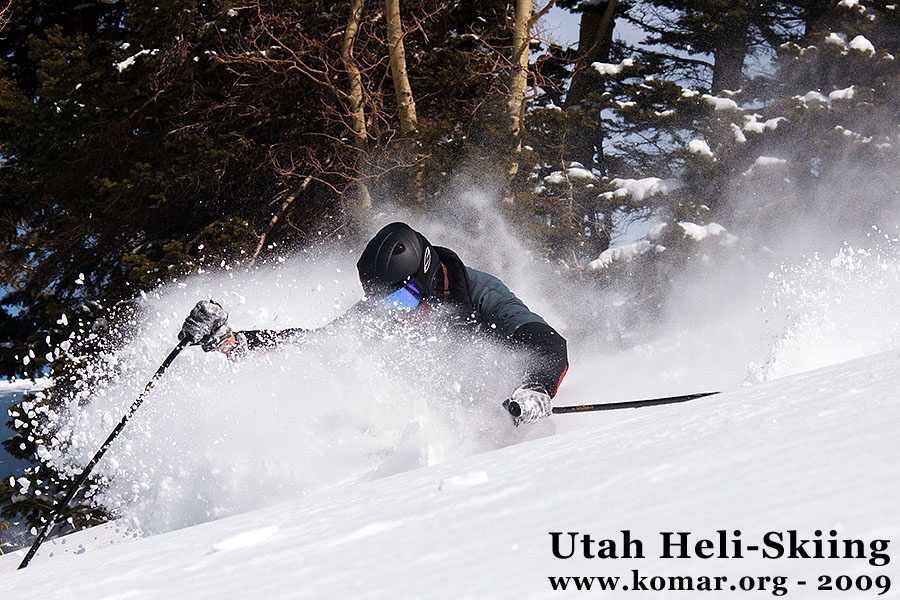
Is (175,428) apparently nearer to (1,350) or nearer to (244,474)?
(244,474)

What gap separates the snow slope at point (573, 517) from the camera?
3.59 ft

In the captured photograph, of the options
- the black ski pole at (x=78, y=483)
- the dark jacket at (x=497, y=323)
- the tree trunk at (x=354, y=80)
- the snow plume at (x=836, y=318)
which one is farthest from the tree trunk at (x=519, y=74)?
the black ski pole at (x=78, y=483)

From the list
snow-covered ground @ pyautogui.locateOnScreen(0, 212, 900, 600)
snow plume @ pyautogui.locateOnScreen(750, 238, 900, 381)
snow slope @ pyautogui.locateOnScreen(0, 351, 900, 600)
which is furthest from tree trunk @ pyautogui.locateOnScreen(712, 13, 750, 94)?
snow slope @ pyautogui.locateOnScreen(0, 351, 900, 600)

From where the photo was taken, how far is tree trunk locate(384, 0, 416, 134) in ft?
34.9

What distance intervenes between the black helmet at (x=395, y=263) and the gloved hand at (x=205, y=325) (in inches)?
30.5

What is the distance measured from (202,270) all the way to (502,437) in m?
6.32

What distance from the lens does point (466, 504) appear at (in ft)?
5.31

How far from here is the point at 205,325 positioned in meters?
4.25

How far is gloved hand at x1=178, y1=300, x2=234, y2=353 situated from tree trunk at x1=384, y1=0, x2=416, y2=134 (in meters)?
6.68

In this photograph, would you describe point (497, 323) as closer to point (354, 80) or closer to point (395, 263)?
point (395, 263)

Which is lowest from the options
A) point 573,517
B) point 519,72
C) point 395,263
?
point 573,517

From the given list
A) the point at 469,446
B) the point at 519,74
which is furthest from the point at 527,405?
the point at 519,74

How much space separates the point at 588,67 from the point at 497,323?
8.27 metres

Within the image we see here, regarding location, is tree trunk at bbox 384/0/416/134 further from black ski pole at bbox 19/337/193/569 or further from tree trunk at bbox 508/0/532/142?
black ski pole at bbox 19/337/193/569
